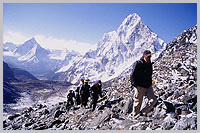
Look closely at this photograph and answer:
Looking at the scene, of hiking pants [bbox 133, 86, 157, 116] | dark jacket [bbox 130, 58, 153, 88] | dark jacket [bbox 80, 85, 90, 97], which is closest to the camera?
dark jacket [bbox 130, 58, 153, 88]

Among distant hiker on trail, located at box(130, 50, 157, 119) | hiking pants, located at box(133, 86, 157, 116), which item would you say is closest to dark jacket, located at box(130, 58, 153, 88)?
distant hiker on trail, located at box(130, 50, 157, 119)

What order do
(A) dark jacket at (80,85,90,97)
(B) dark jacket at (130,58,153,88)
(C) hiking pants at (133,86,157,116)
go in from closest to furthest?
1. (B) dark jacket at (130,58,153,88)
2. (C) hiking pants at (133,86,157,116)
3. (A) dark jacket at (80,85,90,97)

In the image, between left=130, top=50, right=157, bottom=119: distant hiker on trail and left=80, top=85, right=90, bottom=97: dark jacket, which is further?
left=80, top=85, right=90, bottom=97: dark jacket

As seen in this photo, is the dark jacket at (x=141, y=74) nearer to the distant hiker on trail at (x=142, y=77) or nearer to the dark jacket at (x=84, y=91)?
the distant hiker on trail at (x=142, y=77)

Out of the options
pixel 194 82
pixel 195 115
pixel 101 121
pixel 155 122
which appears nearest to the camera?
pixel 195 115

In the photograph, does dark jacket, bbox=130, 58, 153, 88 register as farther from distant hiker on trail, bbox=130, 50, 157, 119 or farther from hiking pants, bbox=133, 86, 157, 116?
hiking pants, bbox=133, 86, 157, 116

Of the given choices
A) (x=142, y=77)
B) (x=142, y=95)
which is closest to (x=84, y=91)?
(x=142, y=95)

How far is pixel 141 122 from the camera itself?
26.7 feet

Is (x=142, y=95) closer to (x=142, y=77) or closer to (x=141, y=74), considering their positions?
(x=142, y=77)

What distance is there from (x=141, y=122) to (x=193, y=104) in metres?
3.07

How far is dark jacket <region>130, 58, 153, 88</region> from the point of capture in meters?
7.89

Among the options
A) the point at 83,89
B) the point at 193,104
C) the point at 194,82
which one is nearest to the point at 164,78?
the point at 194,82

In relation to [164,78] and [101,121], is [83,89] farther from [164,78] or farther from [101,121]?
[164,78]

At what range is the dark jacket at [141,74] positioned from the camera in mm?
7891
